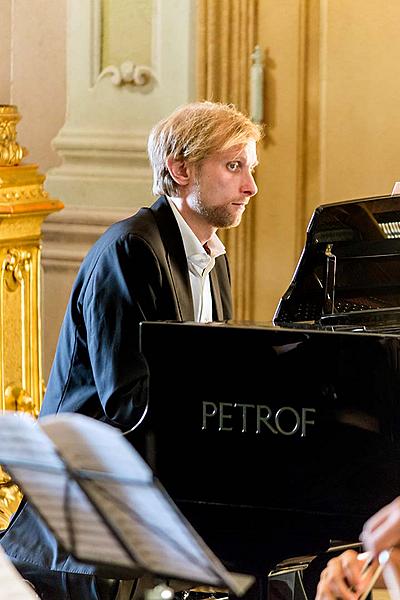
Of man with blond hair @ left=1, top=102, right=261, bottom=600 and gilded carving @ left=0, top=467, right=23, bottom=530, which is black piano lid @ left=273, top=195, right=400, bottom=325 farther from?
gilded carving @ left=0, top=467, right=23, bottom=530

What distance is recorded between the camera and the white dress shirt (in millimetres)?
3078

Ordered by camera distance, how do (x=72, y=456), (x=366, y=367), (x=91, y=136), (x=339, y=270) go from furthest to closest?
1. (x=91, y=136)
2. (x=339, y=270)
3. (x=366, y=367)
4. (x=72, y=456)

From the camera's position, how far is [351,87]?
181 inches

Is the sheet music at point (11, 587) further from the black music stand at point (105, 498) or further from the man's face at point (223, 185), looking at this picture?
the man's face at point (223, 185)

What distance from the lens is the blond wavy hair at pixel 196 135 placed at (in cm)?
312

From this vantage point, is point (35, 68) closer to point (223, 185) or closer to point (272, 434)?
point (223, 185)

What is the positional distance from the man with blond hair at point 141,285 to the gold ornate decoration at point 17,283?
718mm

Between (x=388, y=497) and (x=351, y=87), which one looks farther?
(x=351, y=87)

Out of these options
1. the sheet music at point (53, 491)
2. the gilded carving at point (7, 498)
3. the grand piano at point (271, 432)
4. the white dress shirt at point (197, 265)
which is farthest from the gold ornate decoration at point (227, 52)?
the sheet music at point (53, 491)

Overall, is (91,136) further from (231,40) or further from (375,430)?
(375,430)

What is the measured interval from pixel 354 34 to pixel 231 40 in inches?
16.2

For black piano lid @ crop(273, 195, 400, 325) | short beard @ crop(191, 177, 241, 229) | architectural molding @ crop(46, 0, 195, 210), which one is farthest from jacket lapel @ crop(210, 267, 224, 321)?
architectural molding @ crop(46, 0, 195, 210)

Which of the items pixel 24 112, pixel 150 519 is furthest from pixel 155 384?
pixel 24 112

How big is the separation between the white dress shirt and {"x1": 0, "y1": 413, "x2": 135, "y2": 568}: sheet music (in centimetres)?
119
